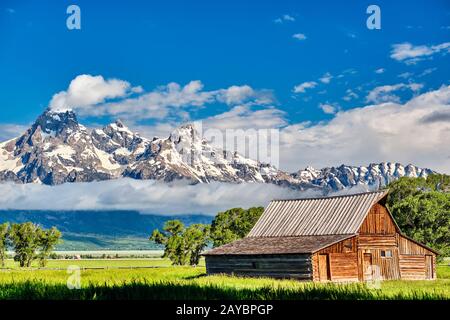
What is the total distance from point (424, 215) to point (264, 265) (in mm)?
26747

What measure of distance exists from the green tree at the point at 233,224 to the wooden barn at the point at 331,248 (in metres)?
30.2

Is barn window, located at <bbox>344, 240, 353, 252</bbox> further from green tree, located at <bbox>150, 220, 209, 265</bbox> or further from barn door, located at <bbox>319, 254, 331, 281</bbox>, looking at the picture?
green tree, located at <bbox>150, 220, 209, 265</bbox>

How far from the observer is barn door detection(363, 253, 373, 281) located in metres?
51.3

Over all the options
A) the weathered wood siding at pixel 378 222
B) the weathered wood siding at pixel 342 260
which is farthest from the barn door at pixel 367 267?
the weathered wood siding at pixel 378 222

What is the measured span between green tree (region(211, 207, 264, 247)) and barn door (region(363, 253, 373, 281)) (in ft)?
124

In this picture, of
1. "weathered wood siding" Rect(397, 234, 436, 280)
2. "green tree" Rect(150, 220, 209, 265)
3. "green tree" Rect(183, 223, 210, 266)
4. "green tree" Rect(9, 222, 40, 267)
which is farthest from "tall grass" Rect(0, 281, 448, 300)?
"green tree" Rect(9, 222, 40, 267)

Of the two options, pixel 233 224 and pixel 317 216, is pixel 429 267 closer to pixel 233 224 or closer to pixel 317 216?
pixel 317 216

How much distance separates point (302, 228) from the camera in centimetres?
5462

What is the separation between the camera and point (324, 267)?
48281 mm

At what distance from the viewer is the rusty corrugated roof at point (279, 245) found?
47844 mm

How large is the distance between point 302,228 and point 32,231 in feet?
187

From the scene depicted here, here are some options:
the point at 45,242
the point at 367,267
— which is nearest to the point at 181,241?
the point at 45,242
